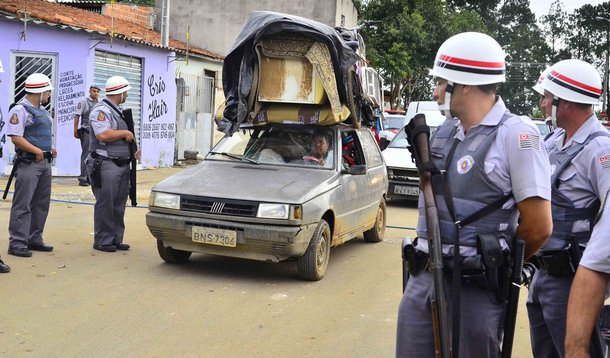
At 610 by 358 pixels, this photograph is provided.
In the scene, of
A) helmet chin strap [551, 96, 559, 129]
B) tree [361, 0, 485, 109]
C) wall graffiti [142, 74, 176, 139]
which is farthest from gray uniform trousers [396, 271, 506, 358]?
tree [361, 0, 485, 109]

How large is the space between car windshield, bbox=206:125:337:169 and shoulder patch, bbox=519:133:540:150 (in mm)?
4739

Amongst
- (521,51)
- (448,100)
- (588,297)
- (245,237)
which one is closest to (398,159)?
(245,237)

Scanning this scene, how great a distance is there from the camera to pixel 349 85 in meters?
8.36

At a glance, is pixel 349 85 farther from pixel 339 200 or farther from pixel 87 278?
pixel 87 278

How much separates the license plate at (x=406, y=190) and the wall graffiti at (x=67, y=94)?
7185 mm

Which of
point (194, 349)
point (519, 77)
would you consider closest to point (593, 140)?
point (194, 349)

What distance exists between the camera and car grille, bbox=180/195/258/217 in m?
6.79

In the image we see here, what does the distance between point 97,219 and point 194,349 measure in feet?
11.7

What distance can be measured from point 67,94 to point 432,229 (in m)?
13.6

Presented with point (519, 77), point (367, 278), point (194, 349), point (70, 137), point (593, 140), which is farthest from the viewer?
point (519, 77)

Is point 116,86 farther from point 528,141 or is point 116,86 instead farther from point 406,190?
point 406,190

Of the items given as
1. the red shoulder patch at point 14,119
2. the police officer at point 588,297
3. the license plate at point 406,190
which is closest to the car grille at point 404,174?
the license plate at point 406,190

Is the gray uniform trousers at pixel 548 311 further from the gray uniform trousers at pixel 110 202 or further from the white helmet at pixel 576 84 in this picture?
the gray uniform trousers at pixel 110 202

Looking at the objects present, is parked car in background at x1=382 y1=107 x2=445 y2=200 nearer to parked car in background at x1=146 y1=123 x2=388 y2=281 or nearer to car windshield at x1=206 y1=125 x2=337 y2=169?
parked car in background at x1=146 y1=123 x2=388 y2=281
